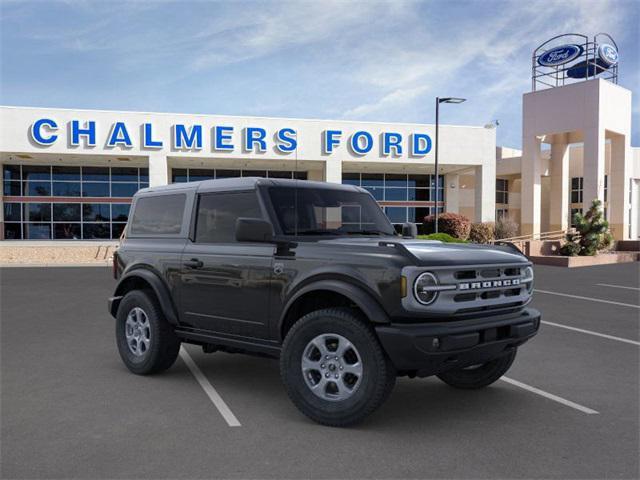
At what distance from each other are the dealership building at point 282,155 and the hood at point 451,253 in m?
25.7

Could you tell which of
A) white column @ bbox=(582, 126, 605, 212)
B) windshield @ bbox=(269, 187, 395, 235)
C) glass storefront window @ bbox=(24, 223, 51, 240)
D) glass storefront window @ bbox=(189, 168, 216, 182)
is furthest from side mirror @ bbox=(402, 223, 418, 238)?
glass storefront window @ bbox=(24, 223, 51, 240)

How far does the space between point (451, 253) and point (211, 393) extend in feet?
8.71

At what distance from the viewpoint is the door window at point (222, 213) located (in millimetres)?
5617

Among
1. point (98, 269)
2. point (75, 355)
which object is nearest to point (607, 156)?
point (98, 269)

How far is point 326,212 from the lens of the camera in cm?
584

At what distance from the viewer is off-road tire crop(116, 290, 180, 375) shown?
19.8 ft

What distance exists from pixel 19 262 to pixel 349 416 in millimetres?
23779

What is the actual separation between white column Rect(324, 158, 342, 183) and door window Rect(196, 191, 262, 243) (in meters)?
27.5

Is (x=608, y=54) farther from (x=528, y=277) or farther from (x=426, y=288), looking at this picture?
(x=426, y=288)

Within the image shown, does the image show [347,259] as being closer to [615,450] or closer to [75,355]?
[615,450]

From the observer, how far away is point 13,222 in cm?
3506

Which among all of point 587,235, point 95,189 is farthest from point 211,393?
point 95,189

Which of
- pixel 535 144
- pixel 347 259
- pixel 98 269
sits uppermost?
pixel 535 144

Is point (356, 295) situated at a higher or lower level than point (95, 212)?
lower
